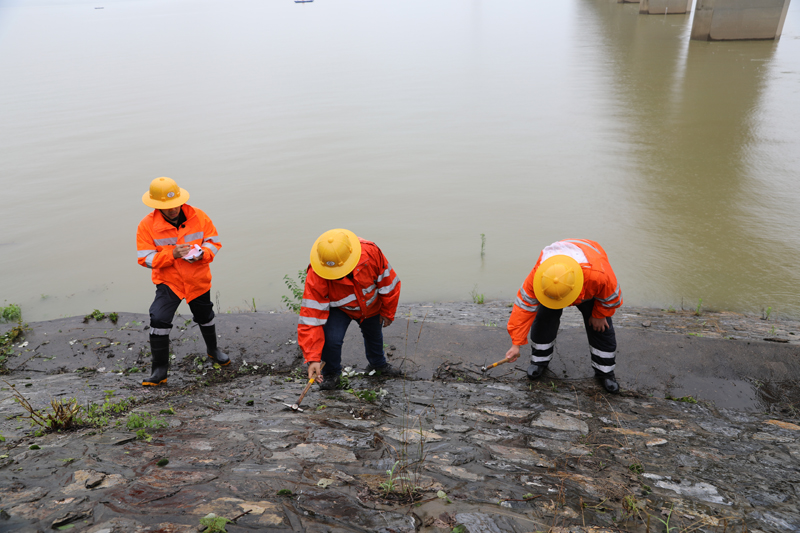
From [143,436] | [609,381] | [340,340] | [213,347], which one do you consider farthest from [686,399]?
[213,347]

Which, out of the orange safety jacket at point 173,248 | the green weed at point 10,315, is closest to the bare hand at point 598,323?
the orange safety jacket at point 173,248

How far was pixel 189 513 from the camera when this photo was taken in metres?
2.16

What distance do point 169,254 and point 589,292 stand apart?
3456mm

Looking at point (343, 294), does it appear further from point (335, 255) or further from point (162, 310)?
point (162, 310)

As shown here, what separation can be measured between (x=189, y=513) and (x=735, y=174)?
12.1m

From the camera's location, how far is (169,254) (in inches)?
168

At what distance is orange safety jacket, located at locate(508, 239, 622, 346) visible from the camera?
3646 mm

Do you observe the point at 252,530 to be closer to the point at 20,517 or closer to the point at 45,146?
the point at 20,517

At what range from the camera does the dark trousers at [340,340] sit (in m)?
4.02

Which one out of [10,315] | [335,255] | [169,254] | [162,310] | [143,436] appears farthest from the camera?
[10,315]

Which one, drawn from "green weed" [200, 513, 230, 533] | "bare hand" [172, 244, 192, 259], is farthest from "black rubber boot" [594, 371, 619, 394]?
"bare hand" [172, 244, 192, 259]

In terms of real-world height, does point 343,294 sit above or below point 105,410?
above

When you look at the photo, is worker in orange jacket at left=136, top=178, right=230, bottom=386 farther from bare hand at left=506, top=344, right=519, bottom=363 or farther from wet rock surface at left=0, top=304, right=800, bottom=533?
Result: bare hand at left=506, top=344, right=519, bottom=363

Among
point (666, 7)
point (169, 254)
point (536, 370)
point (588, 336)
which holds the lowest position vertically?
point (536, 370)
